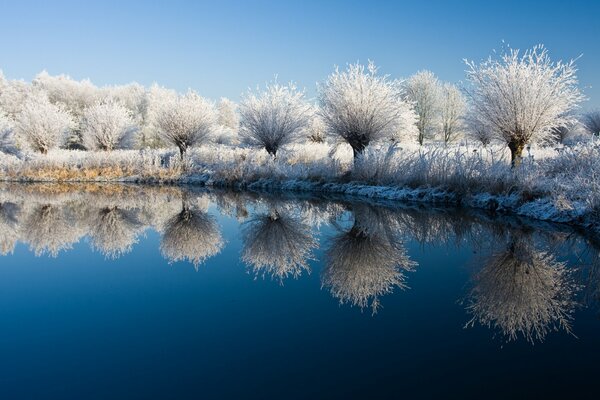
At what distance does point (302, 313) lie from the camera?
15.0 feet

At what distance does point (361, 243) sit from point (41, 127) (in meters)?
29.4

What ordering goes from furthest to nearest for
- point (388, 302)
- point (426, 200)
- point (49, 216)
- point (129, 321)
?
point (426, 200)
point (49, 216)
point (388, 302)
point (129, 321)

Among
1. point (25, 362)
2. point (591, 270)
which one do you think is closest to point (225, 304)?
point (25, 362)

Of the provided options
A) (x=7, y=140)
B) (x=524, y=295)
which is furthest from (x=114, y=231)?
(x=7, y=140)

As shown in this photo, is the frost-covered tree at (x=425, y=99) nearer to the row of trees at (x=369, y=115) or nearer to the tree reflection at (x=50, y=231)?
the row of trees at (x=369, y=115)

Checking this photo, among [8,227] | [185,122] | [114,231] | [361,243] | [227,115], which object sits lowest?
[8,227]

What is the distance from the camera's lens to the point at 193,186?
22516 mm

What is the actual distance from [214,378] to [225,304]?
1.71 metres

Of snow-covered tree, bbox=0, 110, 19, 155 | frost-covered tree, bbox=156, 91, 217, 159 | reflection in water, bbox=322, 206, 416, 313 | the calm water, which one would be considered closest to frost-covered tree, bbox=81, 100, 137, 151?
snow-covered tree, bbox=0, 110, 19, 155

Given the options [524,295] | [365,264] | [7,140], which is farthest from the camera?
[7,140]

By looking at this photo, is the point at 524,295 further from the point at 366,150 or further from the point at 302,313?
the point at 366,150

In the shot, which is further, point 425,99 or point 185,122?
point 425,99

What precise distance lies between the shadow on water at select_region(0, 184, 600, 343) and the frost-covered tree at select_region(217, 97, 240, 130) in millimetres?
51354

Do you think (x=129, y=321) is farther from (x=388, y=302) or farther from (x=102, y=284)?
(x=388, y=302)
